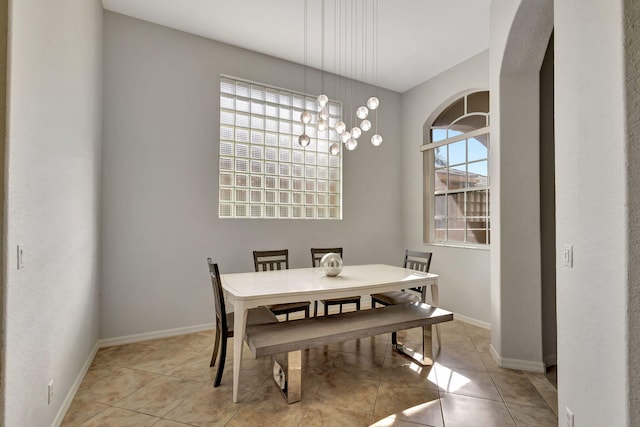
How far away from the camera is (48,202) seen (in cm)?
169

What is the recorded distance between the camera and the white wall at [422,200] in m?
3.77

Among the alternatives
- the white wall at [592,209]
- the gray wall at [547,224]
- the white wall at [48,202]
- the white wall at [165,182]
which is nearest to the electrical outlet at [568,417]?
the white wall at [592,209]

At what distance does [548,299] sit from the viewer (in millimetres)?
2723

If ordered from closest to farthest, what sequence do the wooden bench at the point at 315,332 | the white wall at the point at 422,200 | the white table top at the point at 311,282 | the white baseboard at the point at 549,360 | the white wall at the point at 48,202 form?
the white wall at the point at 48,202 < the wooden bench at the point at 315,332 < the white table top at the point at 311,282 < the white baseboard at the point at 549,360 < the white wall at the point at 422,200

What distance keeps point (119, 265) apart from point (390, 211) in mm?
3503

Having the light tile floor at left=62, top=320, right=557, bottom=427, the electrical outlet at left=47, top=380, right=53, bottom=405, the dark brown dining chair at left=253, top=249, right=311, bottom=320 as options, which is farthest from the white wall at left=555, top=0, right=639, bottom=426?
the electrical outlet at left=47, top=380, right=53, bottom=405

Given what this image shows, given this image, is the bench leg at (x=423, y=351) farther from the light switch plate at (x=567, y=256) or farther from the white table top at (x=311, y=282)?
the light switch plate at (x=567, y=256)

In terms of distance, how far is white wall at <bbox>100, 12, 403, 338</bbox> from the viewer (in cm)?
310

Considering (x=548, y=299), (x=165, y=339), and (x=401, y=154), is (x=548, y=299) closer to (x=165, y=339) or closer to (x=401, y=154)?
(x=401, y=154)

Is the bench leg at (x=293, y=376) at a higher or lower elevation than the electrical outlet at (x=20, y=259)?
lower

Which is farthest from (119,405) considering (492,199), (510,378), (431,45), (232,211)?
(431,45)

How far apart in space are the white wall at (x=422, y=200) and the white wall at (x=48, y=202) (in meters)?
3.86

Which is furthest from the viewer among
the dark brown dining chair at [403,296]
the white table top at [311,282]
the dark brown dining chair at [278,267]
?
the dark brown dining chair at [403,296]

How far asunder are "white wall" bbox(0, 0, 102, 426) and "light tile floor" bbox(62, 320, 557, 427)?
0.32 meters
